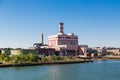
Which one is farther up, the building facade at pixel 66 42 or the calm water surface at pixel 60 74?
the building facade at pixel 66 42

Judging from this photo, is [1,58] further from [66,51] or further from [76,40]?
[76,40]

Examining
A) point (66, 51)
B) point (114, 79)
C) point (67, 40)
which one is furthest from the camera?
point (67, 40)

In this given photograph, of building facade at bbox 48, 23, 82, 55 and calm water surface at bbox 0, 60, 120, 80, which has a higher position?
building facade at bbox 48, 23, 82, 55

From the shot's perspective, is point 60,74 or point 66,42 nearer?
point 60,74

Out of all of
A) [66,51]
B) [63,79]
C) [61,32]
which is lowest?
[63,79]

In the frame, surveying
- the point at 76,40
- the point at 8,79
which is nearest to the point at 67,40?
the point at 76,40

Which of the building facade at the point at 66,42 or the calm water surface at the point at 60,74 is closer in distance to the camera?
the calm water surface at the point at 60,74

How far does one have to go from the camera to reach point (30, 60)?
2691 cm

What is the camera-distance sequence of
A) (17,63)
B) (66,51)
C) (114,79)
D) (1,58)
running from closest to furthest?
1. (114,79)
2. (17,63)
3. (1,58)
4. (66,51)

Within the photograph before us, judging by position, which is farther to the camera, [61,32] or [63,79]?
[61,32]

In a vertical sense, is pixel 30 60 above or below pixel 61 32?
below

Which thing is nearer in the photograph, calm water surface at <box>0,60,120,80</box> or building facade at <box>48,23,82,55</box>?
calm water surface at <box>0,60,120,80</box>

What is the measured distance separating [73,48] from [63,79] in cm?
2952

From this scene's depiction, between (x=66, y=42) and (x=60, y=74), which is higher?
(x=66, y=42)
